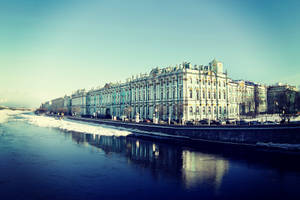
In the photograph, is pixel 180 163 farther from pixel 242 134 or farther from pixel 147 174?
pixel 242 134

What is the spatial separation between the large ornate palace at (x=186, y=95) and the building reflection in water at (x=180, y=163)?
25.0 m

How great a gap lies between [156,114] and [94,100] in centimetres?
6867

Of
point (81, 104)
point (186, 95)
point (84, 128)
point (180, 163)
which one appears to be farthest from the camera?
point (81, 104)

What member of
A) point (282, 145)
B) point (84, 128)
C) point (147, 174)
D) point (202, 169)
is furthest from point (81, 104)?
point (202, 169)

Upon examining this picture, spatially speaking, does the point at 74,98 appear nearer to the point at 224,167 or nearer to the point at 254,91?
the point at 254,91

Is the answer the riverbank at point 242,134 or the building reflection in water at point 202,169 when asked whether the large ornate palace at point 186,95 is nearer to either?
the riverbank at point 242,134

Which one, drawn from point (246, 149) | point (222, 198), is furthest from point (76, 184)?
point (246, 149)

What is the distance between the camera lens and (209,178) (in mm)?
24297

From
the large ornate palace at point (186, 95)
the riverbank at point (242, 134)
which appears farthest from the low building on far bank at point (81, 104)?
the riverbank at point (242, 134)

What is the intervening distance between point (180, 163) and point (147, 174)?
270 inches

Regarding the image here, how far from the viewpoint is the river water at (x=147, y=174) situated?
2014 centimetres

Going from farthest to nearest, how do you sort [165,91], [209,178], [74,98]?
[74,98] < [165,91] < [209,178]

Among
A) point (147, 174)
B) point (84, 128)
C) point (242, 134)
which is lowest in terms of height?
point (147, 174)

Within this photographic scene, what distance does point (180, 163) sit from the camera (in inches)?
1209
